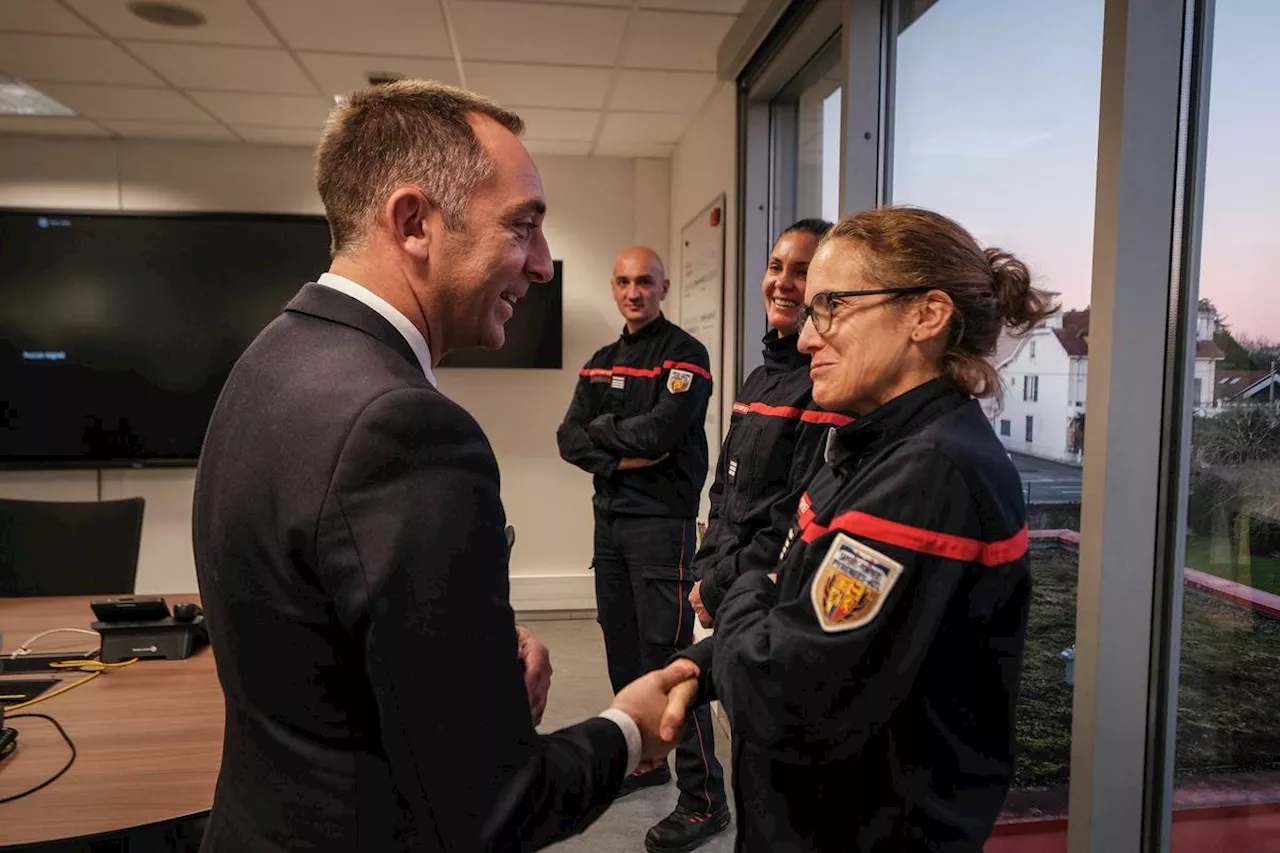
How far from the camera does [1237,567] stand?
1.23 metres

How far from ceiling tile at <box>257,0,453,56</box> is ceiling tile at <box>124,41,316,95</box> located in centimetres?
26

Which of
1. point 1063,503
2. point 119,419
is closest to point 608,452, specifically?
point 1063,503

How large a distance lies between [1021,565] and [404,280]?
0.81 meters

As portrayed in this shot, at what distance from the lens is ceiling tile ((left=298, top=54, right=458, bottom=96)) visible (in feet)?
→ 10.8

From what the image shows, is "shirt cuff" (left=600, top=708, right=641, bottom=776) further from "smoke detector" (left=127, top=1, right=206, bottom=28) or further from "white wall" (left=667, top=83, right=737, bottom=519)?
"smoke detector" (left=127, top=1, right=206, bottom=28)

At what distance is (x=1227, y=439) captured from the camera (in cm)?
124

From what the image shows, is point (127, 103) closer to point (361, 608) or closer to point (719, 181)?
point (719, 181)

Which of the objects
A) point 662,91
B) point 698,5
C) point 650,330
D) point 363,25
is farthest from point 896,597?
point 662,91

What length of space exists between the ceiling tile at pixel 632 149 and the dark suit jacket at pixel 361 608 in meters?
3.90

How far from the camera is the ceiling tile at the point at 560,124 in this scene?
393cm

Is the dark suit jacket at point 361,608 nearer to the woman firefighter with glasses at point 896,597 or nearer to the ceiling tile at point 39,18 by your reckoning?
the woman firefighter with glasses at point 896,597

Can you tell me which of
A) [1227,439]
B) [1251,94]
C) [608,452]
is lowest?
[608,452]

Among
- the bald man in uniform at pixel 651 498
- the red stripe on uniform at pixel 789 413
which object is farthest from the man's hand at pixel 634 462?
the red stripe on uniform at pixel 789 413

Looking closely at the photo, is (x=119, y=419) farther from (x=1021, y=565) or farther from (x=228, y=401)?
(x=1021, y=565)
